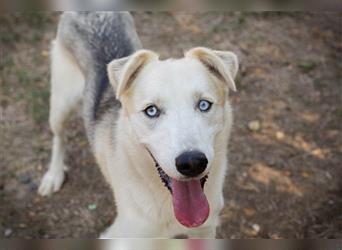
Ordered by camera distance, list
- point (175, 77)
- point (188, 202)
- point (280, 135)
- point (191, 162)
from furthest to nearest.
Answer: point (280, 135) < point (188, 202) < point (175, 77) < point (191, 162)

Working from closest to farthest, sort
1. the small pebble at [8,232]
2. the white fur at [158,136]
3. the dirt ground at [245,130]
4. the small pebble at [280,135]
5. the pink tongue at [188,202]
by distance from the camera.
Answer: the white fur at [158,136] → the pink tongue at [188,202] → the small pebble at [8,232] → the dirt ground at [245,130] → the small pebble at [280,135]

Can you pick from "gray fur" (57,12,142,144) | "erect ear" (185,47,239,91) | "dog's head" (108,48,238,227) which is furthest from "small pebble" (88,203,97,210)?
"erect ear" (185,47,239,91)

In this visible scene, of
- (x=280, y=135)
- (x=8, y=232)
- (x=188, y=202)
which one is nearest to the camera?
(x=188, y=202)

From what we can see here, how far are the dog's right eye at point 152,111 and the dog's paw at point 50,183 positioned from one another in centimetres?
220

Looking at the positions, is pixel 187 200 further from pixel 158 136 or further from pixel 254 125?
pixel 254 125

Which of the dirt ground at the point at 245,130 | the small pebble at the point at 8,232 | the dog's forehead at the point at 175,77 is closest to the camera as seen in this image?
the dog's forehead at the point at 175,77

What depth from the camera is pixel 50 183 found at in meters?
5.16

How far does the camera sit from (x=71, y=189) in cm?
523

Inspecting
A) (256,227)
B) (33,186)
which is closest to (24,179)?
(33,186)

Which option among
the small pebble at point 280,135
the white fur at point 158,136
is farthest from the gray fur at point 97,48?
the small pebble at point 280,135

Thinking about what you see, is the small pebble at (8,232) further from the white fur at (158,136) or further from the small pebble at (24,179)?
the white fur at (158,136)

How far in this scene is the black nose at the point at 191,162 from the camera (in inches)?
116

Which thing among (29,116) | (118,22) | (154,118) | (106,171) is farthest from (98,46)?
(29,116)

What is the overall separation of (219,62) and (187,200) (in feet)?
2.91
